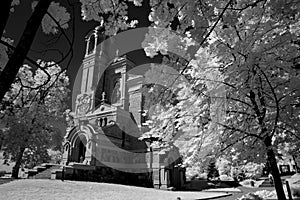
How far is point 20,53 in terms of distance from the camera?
1.96 metres

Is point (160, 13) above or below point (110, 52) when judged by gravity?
below

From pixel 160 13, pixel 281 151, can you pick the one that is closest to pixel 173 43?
pixel 160 13

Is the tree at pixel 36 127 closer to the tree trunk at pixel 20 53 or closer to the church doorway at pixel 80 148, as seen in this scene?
the church doorway at pixel 80 148

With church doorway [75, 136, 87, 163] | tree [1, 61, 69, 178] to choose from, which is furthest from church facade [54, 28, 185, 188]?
tree [1, 61, 69, 178]

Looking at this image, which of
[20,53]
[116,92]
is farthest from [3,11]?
[116,92]

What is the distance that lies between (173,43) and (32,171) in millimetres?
22816

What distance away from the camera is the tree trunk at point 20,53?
1865mm

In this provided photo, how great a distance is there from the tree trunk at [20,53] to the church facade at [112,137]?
14.3 meters

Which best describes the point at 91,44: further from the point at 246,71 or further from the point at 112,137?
the point at 246,71

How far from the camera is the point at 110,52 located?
4159cm

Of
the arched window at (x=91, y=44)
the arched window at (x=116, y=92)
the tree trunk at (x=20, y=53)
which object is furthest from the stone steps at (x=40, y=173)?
the arched window at (x=91, y=44)

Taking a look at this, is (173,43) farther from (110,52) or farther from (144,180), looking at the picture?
(110,52)

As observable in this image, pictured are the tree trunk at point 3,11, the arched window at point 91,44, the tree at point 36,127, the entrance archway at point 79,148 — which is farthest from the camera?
the arched window at point 91,44

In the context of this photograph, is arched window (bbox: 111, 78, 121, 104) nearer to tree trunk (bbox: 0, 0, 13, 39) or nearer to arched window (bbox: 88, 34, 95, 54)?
arched window (bbox: 88, 34, 95, 54)
